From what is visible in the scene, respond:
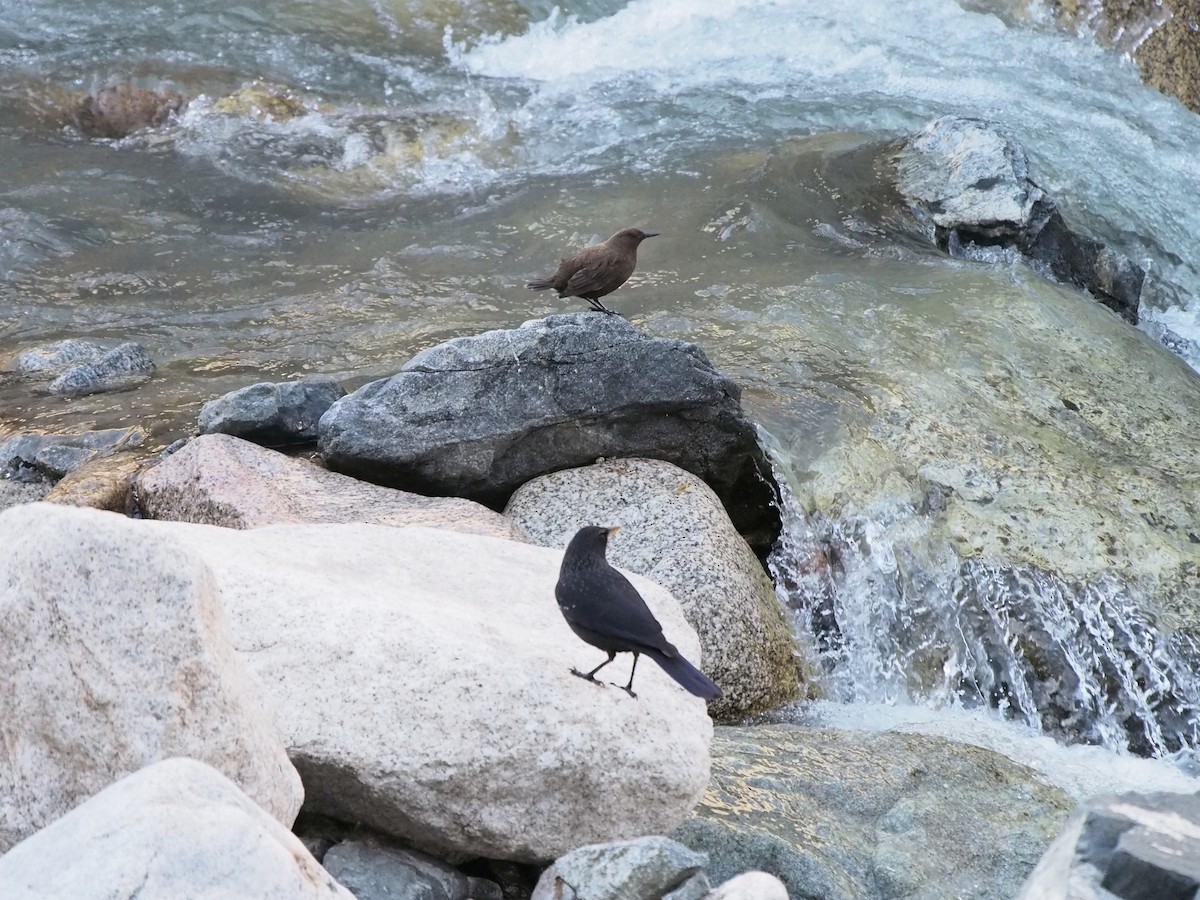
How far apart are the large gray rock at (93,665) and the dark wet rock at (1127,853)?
5.91ft

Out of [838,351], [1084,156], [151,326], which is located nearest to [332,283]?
[151,326]

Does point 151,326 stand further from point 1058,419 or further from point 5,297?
point 1058,419

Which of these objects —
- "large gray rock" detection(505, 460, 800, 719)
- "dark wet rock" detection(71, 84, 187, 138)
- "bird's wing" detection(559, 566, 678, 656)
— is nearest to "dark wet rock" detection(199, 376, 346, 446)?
"large gray rock" detection(505, 460, 800, 719)

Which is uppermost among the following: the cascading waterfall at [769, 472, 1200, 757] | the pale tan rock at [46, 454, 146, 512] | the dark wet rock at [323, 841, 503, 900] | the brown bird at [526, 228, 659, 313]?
the brown bird at [526, 228, 659, 313]

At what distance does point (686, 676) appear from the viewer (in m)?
3.39

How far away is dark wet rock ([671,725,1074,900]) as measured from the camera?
150 inches

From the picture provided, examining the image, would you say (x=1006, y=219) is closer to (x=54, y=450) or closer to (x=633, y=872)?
(x=54, y=450)

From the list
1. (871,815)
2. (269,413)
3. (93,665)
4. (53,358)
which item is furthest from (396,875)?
(53,358)

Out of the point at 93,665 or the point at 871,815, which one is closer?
the point at 93,665

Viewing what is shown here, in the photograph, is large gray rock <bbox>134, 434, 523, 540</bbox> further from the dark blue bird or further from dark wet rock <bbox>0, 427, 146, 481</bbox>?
the dark blue bird

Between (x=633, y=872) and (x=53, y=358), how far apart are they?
5.85 metres

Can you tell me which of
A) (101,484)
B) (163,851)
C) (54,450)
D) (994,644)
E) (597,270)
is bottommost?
(54,450)

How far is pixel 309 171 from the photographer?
1084cm

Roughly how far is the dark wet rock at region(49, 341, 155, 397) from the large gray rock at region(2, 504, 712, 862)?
3.86 metres
